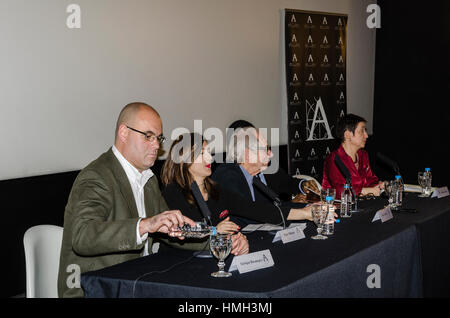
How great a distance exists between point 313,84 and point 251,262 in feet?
15.0

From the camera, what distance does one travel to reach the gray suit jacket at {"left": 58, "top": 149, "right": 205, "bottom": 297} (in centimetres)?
216

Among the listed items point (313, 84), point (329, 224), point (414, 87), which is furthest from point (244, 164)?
point (414, 87)

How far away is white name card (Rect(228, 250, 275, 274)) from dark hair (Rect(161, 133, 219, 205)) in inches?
30.2

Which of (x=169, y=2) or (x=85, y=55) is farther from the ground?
(x=169, y=2)

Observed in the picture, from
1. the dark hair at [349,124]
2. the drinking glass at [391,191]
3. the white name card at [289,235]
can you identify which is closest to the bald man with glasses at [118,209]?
the white name card at [289,235]

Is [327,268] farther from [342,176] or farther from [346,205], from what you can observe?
[342,176]

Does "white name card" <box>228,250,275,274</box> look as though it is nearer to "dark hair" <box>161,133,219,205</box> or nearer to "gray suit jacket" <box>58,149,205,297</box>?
"gray suit jacket" <box>58,149,205,297</box>
